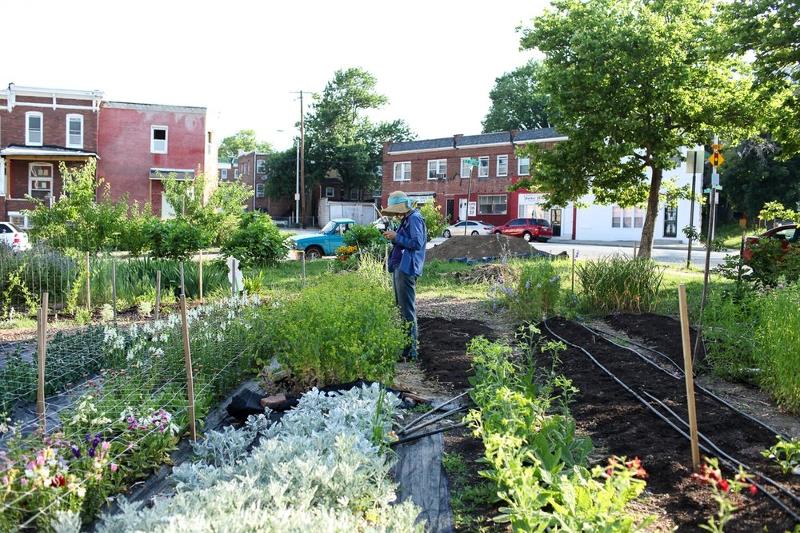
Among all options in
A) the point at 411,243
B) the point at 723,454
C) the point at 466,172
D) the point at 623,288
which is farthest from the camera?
the point at 466,172

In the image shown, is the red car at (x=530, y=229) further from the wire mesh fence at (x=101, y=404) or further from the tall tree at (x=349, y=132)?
the wire mesh fence at (x=101, y=404)

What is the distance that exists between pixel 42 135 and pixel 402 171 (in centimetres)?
2460

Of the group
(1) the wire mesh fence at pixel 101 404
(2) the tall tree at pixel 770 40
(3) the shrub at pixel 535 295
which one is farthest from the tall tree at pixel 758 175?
(1) the wire mesh fence at pixel 101 404

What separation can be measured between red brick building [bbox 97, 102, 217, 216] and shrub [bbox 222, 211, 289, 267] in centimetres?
1889

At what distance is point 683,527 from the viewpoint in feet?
10.7

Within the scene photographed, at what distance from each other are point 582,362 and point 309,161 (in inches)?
2128

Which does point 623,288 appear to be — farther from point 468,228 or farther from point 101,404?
Answer: point 468,228

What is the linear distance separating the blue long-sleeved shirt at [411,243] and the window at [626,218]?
116ft

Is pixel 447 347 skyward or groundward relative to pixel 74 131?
groundward

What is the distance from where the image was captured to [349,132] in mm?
61188

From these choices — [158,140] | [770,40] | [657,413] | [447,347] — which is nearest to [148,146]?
[158,140]

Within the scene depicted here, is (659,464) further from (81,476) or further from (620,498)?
(81,476)

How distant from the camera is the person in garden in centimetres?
724

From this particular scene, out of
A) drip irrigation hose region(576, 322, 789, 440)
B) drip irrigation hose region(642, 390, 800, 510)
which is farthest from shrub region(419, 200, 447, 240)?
drip irrigation hose region(642, 390, 800, 510)
